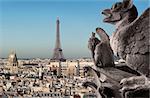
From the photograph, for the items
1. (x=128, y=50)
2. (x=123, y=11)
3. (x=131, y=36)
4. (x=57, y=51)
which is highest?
(x=57, y=51)

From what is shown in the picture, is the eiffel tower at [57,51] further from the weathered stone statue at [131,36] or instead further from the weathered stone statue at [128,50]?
the weathered stone statue at [131,36]

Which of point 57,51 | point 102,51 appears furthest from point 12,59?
point 102,51

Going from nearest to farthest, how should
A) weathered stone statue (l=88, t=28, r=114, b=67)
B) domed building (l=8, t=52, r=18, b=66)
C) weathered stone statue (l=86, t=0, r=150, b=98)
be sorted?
weathered stone statue (l=86, t=0, r=150, b=98), weathered stone statue (l=88, t=28, r=114, b=67), domed building (l=8, t=52, r=18, b=66)

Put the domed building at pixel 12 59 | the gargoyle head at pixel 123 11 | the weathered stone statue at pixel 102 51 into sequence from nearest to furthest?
1. the gargoyle head at pixel 123 11
2. the weathered stone statue at pixel 102 51
3. the domed building at pixel 12 59

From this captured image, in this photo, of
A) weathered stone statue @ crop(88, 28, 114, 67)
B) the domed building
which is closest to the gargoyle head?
weathered stone statue @ crop(88, 28, 114, 67)

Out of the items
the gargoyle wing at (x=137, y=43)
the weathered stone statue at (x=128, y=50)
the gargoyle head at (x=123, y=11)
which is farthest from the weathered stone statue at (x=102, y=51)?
the gargoyle wing at (x=137, y=43)

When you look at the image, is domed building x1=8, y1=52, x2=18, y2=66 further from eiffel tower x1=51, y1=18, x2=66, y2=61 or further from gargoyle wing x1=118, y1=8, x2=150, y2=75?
gargoyle wing x1=118, y1=8, x2=150, y2=75

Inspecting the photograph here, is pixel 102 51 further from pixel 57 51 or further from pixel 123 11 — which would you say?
pixel 57 51
